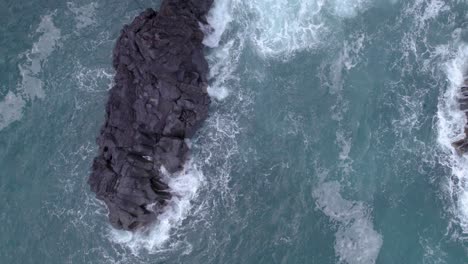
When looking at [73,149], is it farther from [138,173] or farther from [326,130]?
[326,130]

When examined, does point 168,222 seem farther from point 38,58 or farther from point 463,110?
point 463,110

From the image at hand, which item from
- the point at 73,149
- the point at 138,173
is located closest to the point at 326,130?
the point at 138,173

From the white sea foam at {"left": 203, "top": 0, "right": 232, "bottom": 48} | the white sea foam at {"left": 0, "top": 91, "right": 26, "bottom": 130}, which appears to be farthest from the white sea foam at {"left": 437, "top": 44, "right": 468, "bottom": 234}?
the white sea foam at {"left": 0, "top": 91, "right": 26, "bottom": 130}

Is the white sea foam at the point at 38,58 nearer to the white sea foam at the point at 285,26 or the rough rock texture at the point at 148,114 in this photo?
the rough rock texture at the point at 148,114

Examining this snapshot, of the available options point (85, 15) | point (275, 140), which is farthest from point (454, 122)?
point (85, 15)

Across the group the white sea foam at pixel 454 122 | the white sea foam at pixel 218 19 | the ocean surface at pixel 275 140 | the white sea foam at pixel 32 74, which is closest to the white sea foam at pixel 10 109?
the white sea foam at pixel 32 74

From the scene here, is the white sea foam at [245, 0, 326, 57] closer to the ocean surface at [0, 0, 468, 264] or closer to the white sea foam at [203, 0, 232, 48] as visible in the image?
the ocean surface at [0, 0, 468, 264]
